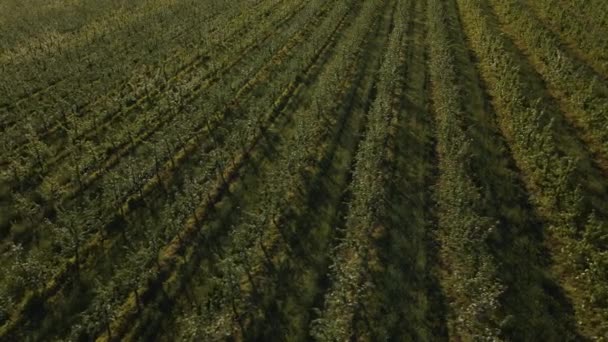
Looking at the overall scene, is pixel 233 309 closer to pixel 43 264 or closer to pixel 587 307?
pixel 43 264

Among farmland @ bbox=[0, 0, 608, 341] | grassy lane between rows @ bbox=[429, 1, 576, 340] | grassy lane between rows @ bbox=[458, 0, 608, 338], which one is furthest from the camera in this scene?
grassy lane between rows @ bbox=[458, 0, 608, 338]

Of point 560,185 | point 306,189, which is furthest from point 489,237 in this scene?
point 306,189

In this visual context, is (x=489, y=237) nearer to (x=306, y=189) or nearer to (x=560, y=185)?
(x=560, y=185)

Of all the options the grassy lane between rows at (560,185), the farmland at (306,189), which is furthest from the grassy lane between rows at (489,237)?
the grassy lane between rows at (560,185)

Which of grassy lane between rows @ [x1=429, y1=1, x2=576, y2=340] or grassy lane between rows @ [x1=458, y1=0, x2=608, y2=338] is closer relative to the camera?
grassy lane between rows @ [x1=429, y1=1, x2=576, y2=340]

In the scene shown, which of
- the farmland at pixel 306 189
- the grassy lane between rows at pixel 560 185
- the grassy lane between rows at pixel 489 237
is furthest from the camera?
the grassy lane between rows at pixel 560 185

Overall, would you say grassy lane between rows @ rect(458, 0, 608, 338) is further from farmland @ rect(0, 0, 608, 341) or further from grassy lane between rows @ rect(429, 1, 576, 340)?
grassy lane between rows @ rect(429, 1, 576, 340)

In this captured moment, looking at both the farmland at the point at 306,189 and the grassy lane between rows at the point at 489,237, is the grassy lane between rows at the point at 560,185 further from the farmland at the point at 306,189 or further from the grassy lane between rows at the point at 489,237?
the grassy lane between rows at the point at 489,237

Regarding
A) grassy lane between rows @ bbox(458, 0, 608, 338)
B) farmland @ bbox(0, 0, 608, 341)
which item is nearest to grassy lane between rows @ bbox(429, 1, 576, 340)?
farmland @ bbox(0, 0, 608, 341)

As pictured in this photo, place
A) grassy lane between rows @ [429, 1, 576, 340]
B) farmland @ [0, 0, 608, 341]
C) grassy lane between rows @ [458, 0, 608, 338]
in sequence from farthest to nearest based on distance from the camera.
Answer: grassy lane between rows @ [458, 0, 608, 338]
farmland @ [0, 0, 608, 341]
grassy lane between rows @ [429, 1, 576, 340]

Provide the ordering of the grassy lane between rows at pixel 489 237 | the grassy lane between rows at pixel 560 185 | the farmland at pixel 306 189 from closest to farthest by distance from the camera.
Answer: the grassy lane between rows at pixel 489 237
the farmland at pixel 306 189
the grassy lane between rows at pixel 560 185
